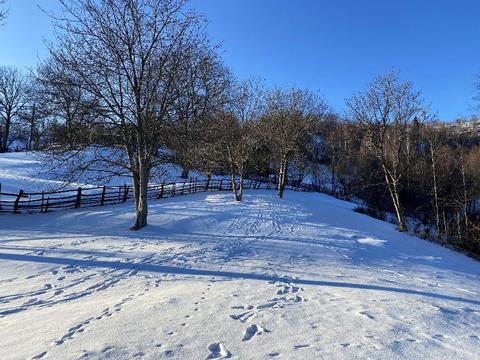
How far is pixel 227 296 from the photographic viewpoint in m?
6.52

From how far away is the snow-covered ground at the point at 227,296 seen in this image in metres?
4.27

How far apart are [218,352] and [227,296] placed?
2.48m

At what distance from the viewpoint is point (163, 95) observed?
589 inches

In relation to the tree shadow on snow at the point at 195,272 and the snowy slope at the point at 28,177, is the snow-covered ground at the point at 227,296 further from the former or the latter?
the snowy slope at the point at 28,177

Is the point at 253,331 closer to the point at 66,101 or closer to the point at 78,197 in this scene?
the point at 66,101

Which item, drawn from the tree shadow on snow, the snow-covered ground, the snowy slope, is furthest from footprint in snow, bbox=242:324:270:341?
the snowy slope

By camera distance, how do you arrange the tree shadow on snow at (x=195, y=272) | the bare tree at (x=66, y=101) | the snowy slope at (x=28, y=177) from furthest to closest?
the snowy slope at (x=28, y=177)
the bare tree at (x=66, y=101)
the tree shadow on snow at (x=195, y=272)

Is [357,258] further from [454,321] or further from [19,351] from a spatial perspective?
[19,351]

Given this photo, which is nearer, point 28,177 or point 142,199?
point 142,199

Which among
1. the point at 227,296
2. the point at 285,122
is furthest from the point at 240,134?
the point at 227,296

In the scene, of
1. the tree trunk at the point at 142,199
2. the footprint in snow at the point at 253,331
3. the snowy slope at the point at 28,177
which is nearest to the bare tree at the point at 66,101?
the tree trunk at the point at 142,199

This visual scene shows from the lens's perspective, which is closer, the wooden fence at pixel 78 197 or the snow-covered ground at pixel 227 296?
the snow-covered ground at pixel 227 296

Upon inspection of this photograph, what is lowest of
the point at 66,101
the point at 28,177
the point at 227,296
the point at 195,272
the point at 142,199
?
the point at 195,272

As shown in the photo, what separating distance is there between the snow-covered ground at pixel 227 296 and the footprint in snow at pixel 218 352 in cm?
1
